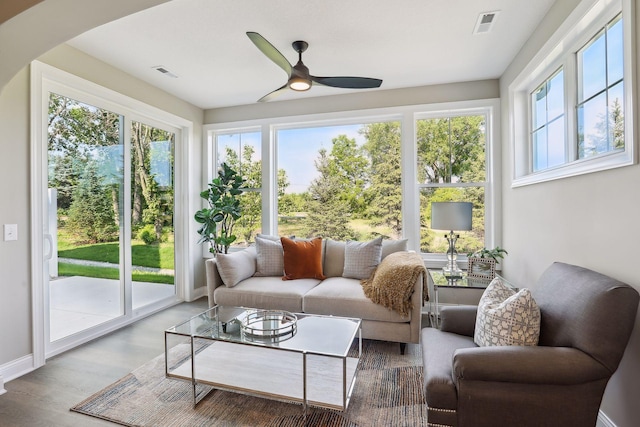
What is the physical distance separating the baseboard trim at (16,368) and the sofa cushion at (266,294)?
4.70ft

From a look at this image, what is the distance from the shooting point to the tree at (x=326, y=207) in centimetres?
419

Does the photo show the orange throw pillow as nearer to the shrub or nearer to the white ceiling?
the shrub

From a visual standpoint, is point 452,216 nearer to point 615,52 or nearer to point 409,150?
point 409,150

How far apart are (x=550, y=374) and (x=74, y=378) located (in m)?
3.01

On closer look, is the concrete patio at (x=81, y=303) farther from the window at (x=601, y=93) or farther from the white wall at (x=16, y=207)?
the window at (x=601, y=93)

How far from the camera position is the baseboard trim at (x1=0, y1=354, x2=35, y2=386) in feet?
7.53

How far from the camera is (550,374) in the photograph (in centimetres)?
137

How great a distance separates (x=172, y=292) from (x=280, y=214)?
1755 millimetres

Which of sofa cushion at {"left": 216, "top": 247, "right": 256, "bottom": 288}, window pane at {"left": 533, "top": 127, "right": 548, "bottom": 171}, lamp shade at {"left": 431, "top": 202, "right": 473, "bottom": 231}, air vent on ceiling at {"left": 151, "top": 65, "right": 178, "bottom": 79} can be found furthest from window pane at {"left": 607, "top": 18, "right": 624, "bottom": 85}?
air vent on ceiling at {"left": 151, "top": 65, "right": 178, "bottom": 79}

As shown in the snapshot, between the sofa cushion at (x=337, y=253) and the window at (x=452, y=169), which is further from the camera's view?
the window at (x=452, y=169)

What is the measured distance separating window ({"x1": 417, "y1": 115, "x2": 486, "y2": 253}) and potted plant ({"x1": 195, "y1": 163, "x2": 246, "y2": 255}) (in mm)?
2378

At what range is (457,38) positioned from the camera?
8.95ft

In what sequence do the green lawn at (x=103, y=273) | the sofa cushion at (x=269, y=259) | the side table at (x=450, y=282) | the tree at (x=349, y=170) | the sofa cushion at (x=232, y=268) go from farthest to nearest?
1. the tree at (x=349, y=170)
2. the sofa cushion at (x=269, y=259)
3. the sofa cushion at (x=232, y=268)
4. the green lawn at (x=103, y=273)
5. the side table at (x=450, y=282)

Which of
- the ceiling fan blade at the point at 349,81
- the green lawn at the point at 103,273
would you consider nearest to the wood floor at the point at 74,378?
the green lawn at the point at 103,273
